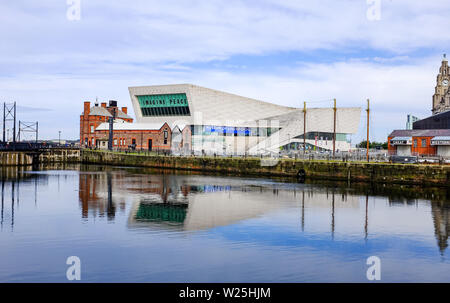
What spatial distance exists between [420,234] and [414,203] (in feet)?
39.9

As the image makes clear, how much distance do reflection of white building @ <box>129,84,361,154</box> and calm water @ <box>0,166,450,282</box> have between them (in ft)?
166

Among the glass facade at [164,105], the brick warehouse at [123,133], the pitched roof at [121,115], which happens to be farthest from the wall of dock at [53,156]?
the pitched roof at [121,115]

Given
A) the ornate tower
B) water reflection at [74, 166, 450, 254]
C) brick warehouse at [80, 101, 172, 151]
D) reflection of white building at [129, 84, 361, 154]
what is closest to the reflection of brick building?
water reflection at [74, 166, 450, 254]

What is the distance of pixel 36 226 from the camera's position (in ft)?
82.5

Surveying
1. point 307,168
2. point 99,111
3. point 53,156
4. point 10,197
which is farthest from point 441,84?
point 10,197

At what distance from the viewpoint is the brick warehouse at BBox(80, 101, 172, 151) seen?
89.6 metres

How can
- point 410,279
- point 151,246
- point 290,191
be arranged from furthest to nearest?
point 290,191 → point 151,246 → point 410,279

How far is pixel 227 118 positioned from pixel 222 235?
251 ft

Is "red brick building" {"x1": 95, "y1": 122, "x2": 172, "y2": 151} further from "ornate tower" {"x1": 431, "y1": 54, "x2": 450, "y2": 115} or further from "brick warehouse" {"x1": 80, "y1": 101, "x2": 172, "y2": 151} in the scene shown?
"ornate tower" {"x1": 431, "y1": 54, "x2": 450, "y2": 115}

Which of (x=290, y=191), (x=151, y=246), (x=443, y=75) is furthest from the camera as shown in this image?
(x=443, y=75)

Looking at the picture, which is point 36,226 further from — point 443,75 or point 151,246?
point 443,75

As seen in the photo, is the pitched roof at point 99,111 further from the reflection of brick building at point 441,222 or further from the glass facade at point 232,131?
the reflection of brick building at point 441,222

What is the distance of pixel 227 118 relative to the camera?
323 feet
